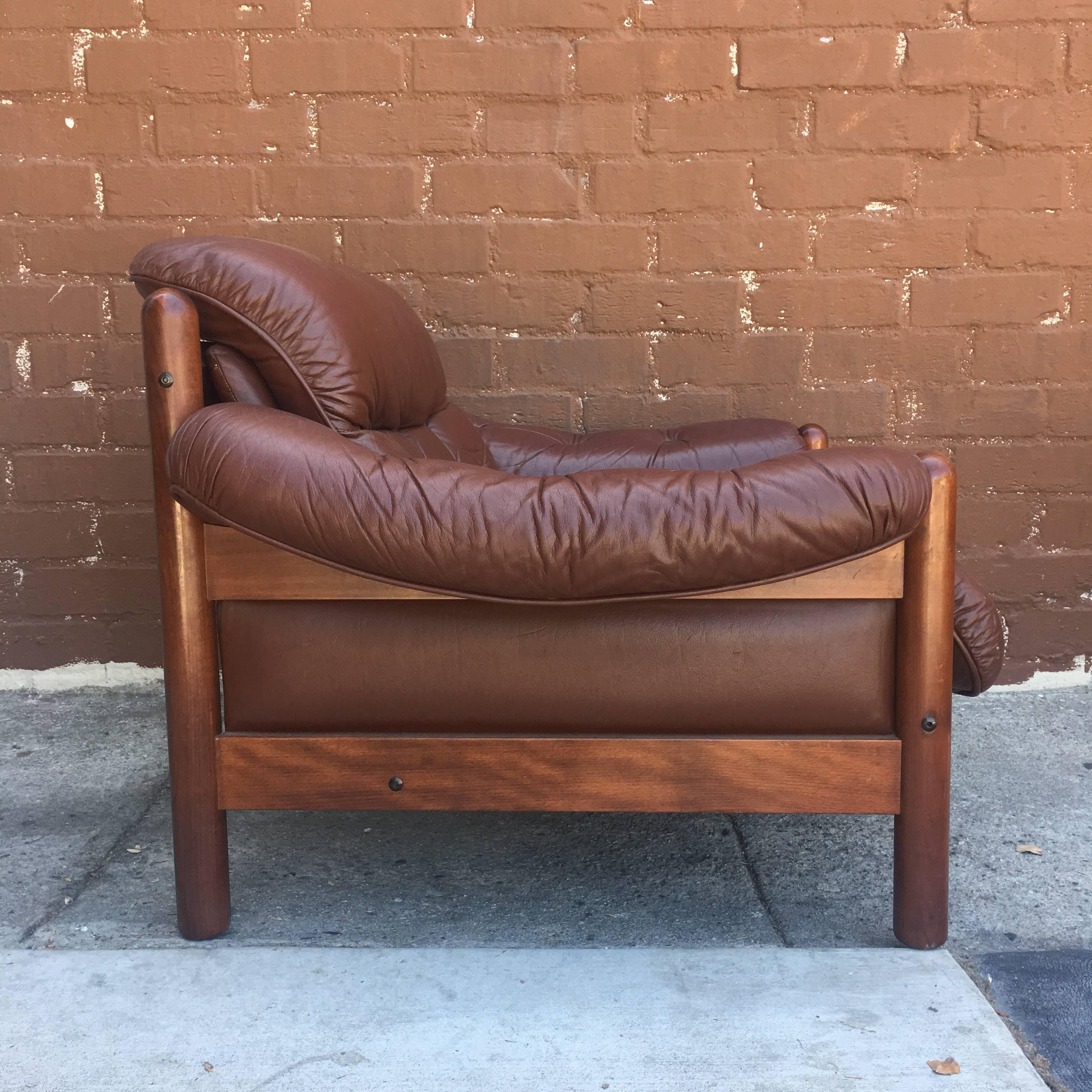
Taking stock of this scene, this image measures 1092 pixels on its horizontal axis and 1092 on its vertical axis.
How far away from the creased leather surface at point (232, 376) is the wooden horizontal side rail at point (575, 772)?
1.60 ft

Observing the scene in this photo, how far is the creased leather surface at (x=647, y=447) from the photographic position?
2084 mm

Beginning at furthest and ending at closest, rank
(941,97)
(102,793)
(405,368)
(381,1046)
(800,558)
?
(941,97), (102,793), (405,368), (800,558), (381,1046)

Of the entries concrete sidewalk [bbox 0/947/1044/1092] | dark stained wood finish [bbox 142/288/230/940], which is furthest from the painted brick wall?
concrete sidewalk [bbox 0/947/1044/1092]

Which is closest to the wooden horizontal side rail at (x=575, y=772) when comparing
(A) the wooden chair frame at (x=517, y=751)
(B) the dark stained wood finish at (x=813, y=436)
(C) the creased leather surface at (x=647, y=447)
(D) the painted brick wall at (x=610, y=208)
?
(A) the wooden chair frame at (x=517, y=751)

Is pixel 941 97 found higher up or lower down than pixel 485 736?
higher up

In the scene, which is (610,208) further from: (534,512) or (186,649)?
(186,649)

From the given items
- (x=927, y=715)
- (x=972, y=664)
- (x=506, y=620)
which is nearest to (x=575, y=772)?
(x=506, y=620)

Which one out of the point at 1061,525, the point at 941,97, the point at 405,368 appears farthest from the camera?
the point at 1061,525

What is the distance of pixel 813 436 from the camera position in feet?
7.22

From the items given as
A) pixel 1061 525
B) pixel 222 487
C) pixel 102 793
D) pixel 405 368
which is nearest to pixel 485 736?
pixel 222 487

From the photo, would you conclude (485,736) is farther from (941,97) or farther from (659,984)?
(941,97)

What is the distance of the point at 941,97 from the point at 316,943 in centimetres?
232

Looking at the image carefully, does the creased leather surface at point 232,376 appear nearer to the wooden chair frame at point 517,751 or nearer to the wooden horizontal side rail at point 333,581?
the wooden chair frame at point 517,751

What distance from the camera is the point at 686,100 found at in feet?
8.10
